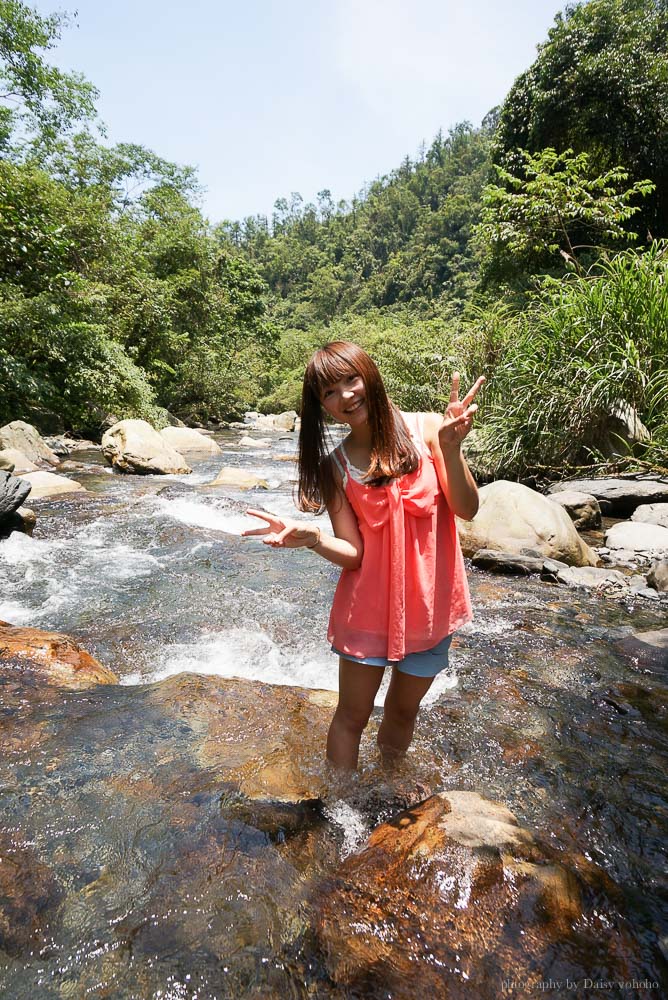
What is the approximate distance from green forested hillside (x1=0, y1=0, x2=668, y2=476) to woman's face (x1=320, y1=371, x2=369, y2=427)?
20.7 feet

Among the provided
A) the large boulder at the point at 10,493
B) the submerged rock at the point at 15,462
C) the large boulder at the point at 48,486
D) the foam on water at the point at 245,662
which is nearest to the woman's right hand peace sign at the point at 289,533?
the foam on water at the point at 245,662

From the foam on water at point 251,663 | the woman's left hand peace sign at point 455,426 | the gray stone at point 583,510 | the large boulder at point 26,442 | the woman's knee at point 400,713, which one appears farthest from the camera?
the large boulder at point 26,442

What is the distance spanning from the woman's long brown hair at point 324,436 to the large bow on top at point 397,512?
0.04 meters

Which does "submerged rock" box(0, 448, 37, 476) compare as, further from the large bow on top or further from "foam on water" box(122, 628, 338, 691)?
the large bow on top

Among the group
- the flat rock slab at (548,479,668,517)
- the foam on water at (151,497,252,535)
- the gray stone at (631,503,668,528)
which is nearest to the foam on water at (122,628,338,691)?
the foam on water at (151,497,252,535)

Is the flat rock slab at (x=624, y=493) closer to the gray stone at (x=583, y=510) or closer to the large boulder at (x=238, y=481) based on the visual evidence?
A: the gray stone at (x=583, y=510)

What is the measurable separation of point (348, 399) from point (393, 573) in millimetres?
555

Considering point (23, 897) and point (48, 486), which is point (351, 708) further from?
point (48, 486)

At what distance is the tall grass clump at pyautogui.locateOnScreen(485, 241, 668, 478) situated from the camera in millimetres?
6996

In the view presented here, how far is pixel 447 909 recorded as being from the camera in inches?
59.4

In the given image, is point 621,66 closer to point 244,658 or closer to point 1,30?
point 1,30

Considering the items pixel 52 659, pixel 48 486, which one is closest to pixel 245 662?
pixel 52 659

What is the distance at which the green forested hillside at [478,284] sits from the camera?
7.68 metres

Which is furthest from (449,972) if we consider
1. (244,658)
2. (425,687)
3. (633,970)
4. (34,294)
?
(34,294)
